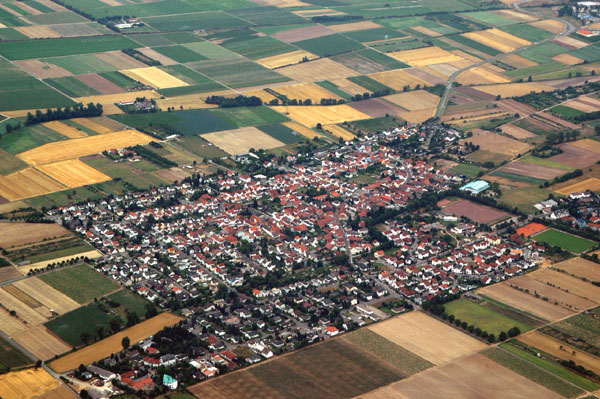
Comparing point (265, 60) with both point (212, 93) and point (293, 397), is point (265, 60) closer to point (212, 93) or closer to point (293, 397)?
point (212, 93)

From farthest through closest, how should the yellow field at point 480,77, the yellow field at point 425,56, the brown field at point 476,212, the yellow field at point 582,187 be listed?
the yellow field at point 425,56 → the yellow field at point 480,77 → the yellow field at point 582,187 → the brown field at point 476,212

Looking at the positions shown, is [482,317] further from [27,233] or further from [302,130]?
[302,130]

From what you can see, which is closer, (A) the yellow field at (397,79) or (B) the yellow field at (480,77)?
(A) the yellow field at (397,79)

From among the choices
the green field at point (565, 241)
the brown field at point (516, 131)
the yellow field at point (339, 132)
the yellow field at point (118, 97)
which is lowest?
the yellow field at point (118, 97)

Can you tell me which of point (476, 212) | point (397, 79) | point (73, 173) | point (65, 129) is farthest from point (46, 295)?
point (397, 79)

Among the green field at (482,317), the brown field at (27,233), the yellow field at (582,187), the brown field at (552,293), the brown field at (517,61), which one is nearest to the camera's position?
the green field at (482,317)

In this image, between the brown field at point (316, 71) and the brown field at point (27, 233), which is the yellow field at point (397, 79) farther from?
the brown field at point (27, 233)

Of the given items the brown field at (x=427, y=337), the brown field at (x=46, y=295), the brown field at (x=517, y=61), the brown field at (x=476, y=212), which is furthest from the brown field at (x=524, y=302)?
the brown field at (x=517, y=61)
